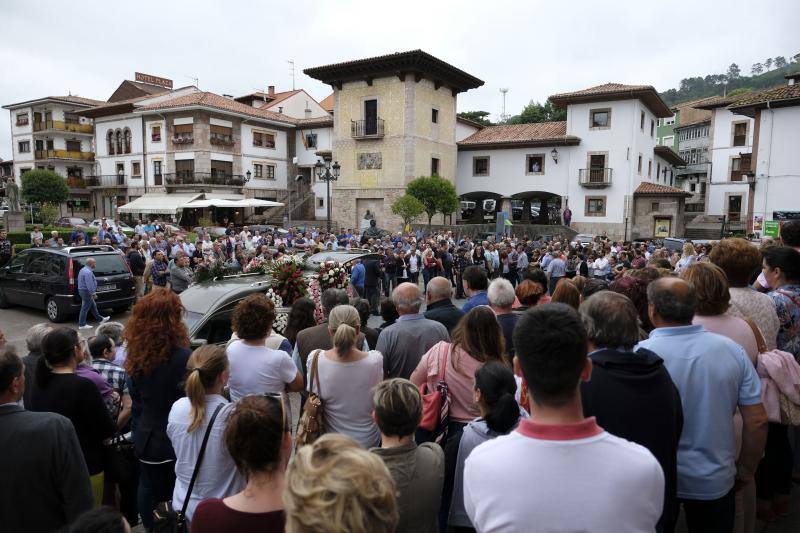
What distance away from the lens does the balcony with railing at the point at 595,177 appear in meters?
31.6

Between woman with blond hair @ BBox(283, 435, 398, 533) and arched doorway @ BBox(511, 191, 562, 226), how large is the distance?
1353 inches

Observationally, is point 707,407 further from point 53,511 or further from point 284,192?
point 284,192

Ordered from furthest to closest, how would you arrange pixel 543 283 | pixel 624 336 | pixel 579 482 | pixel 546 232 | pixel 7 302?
pixel 546 232 → pixel 7 302 → pixel 543 283 → pixel 624 336 → pixel 579 482

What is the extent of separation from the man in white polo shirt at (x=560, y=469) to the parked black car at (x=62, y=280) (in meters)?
12.2

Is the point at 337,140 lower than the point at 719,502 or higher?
higher

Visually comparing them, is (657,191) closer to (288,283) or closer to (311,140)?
(311,140)

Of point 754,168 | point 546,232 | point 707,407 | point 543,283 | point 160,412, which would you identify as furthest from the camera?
point 546,232

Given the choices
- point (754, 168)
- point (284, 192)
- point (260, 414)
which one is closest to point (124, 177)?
point (284, 192)

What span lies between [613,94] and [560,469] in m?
33.4

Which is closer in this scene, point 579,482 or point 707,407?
point 579,482

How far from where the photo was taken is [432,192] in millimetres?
31422

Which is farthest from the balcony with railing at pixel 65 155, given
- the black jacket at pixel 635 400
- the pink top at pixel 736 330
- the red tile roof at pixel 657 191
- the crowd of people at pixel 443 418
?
the black jacket at pixel 635 400

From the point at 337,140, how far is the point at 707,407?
34.9 meters

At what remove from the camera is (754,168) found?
23875mm
